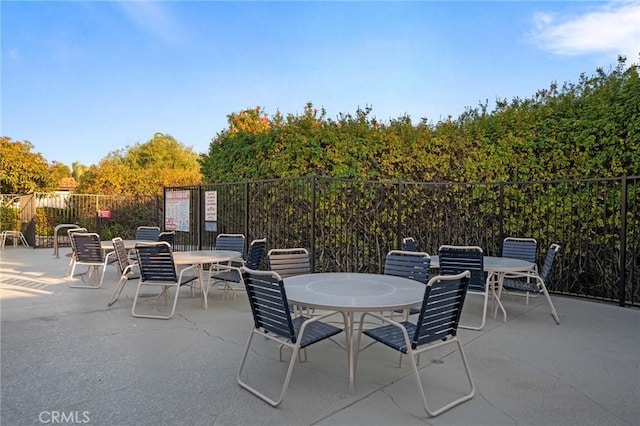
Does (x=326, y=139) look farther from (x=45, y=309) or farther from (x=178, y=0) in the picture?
(x=45, y=309)

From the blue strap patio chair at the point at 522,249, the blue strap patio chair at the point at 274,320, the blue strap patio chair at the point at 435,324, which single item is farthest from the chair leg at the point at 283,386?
the blue strap patio chair at the point at 522,249

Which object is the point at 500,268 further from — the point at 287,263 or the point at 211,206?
the point at 211,206

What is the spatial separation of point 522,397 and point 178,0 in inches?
343

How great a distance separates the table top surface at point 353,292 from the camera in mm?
2438

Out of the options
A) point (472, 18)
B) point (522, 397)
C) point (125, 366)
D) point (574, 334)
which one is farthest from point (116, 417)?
point (472, 18)

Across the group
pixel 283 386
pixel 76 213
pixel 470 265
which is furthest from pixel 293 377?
pixel 76 213

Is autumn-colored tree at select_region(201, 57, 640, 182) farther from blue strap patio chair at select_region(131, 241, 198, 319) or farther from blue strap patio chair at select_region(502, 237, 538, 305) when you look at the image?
blue strap patio chair at select_region(131, 241, 198, 319)

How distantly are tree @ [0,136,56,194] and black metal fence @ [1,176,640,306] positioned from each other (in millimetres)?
9600

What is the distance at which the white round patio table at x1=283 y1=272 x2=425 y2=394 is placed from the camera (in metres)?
2.43

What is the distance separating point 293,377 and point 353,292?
754 millimetres

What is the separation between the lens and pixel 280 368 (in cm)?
296

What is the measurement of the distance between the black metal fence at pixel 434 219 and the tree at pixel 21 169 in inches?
421

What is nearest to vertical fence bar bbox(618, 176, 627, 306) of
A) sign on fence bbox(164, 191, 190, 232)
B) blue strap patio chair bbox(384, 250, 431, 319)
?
blue strap patio chair bbox(384, 250, 431, 319)

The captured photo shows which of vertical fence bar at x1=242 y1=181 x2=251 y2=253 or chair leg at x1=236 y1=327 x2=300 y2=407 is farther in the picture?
vertical fence bar at x1=242 y1=181 x2=251 y2=253
